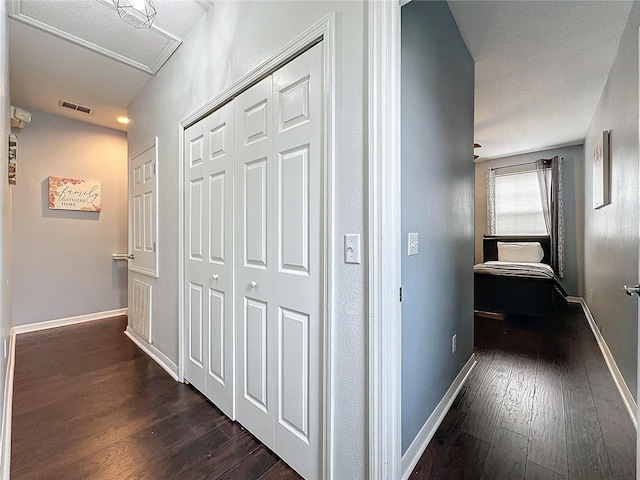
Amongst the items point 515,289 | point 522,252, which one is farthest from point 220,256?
point 522,252

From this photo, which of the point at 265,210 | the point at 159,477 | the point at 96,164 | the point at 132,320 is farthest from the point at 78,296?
the point at 265,210

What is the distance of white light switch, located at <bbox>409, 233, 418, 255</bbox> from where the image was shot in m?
1.38

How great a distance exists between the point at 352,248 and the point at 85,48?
3.01 meters

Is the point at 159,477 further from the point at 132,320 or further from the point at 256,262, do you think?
the point at 132,320

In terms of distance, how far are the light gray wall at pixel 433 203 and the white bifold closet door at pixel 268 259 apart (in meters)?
0.43

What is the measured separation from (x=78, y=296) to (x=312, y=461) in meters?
4.11

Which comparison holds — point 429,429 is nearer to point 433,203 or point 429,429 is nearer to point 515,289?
point 433,203

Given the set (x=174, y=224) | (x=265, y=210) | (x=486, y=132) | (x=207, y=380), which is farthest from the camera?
(x=486, y=132)

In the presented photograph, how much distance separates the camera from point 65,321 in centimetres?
369

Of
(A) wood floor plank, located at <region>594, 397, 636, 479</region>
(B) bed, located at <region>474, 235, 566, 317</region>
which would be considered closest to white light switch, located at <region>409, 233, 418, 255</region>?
(A) wood floor plank, located at <region>594, 397, 636, 479</region>

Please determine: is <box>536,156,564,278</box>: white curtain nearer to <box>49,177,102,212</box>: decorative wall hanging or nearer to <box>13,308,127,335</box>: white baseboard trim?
<box>13,308,127,335</box>: white baseboard trim

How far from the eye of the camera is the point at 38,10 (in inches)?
79.7

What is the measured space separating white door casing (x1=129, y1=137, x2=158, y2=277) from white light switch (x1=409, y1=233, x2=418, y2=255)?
2.31m

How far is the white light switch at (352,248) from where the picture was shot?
1.11 m
